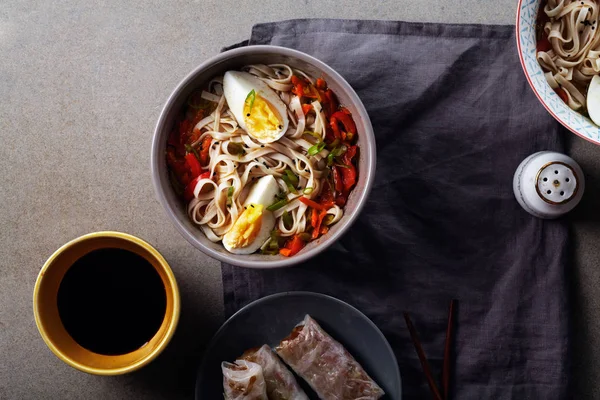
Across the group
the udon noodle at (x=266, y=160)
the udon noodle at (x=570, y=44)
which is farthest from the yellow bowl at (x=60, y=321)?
the udon noodle at (x=570, y=44)

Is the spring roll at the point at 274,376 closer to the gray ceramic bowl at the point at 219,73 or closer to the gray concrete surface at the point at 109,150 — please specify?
the gray concrete surface at the point at 109,150

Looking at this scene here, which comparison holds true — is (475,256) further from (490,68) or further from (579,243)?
(490,68)

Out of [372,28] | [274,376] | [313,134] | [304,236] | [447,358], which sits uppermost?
[372,28]

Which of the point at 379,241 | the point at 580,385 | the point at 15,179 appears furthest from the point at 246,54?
the point at 580,385

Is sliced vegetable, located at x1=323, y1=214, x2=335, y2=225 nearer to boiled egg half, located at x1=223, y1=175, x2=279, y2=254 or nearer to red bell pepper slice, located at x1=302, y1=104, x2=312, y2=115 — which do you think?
boiled egg half, located at x1=223, y1=175, x2=279, y2=254

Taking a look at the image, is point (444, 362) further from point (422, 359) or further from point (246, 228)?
point (246, 228)

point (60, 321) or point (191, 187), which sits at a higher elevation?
point (191, 187)

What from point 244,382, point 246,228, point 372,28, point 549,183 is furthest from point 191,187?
point 549,183
